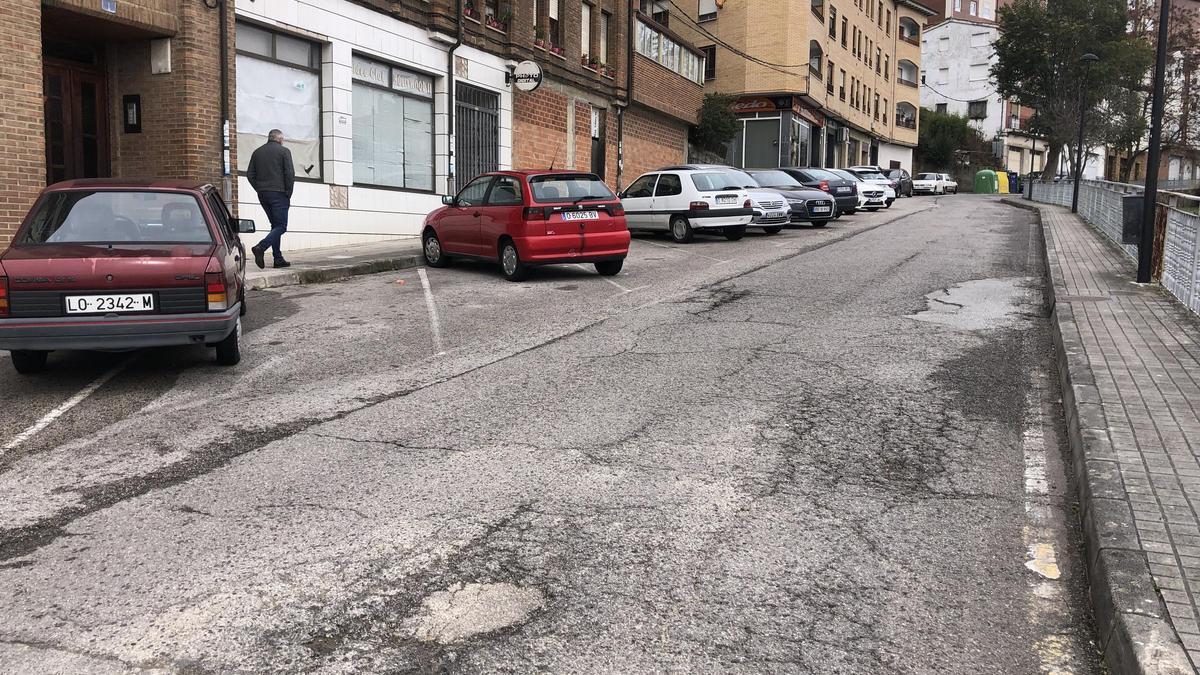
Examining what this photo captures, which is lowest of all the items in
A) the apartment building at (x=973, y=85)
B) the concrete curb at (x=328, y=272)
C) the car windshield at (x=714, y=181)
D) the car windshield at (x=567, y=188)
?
the concrete curb at (x=328, y=272)

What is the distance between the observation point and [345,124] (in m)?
17.6

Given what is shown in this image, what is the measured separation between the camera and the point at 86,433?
604cm

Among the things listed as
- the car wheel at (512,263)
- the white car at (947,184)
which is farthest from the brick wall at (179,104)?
the white car at (947,184)

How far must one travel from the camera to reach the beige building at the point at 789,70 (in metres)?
43.0

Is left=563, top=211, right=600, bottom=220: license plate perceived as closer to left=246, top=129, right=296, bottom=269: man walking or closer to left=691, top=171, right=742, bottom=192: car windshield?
left=246, top=129, right=296, bottom=269: man walking

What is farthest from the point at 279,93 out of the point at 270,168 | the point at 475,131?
the point at 475,131

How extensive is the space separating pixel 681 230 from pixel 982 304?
31.0 feet

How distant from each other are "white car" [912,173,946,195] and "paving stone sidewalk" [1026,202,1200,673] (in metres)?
49.5

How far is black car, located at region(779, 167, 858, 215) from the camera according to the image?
27047 millimetres

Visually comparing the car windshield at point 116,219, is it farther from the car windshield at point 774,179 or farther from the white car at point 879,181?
the white car at point 879,181

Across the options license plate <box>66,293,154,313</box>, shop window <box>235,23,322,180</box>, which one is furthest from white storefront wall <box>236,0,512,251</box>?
license plate <box>66,293,154,313</box>

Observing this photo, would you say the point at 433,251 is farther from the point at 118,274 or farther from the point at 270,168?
the point at 118,274

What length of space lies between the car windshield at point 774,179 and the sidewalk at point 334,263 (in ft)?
33.9

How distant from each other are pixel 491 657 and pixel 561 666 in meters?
0.24
